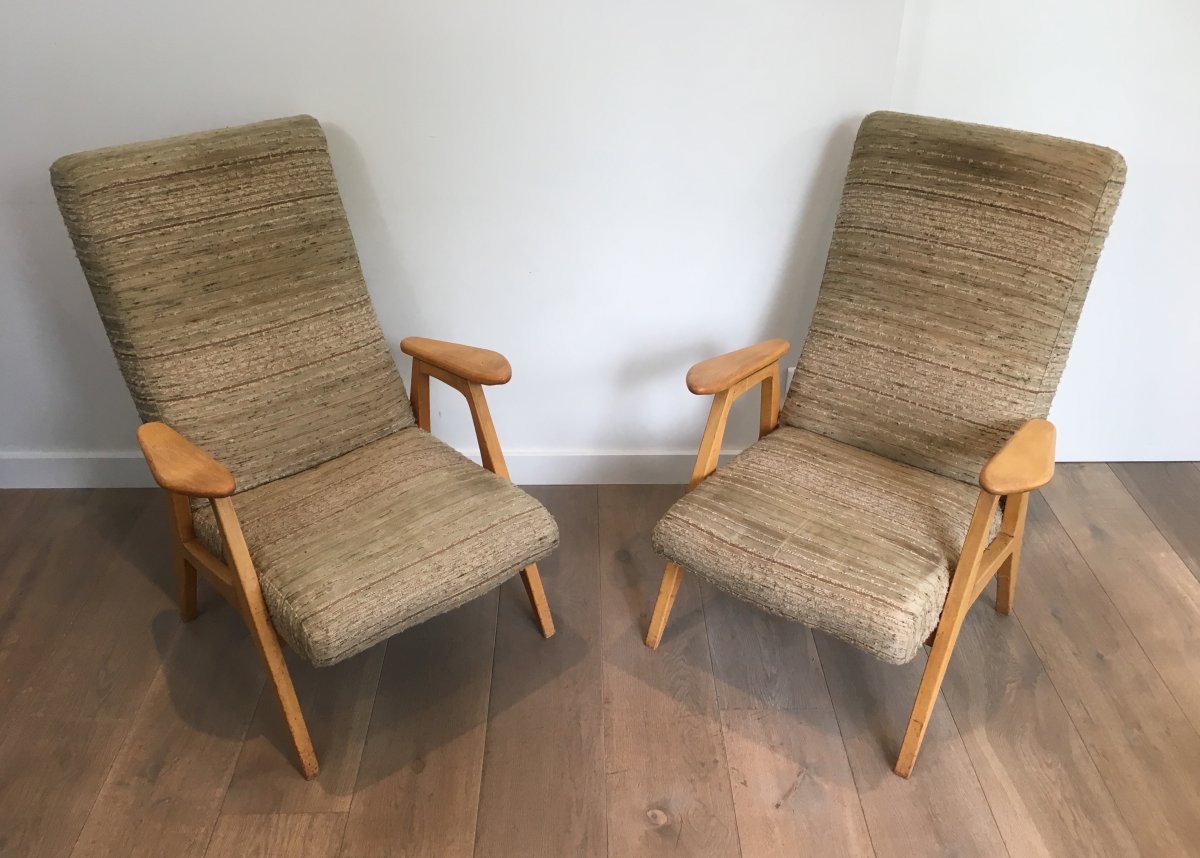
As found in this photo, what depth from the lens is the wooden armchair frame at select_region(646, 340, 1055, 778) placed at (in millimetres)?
1515

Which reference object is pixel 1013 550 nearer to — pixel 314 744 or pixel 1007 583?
pixel 1007 583

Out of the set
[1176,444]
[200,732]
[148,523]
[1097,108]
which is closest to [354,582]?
[200,732]

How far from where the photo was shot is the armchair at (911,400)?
159 cm

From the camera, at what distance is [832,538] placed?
165 centimetres

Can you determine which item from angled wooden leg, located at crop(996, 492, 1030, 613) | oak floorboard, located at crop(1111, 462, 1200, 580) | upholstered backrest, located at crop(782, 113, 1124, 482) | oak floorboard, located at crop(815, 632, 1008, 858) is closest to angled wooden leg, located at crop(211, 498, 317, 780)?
oak floorboard, located at crop(815, 632, 1008, 858)

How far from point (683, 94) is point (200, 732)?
167cm

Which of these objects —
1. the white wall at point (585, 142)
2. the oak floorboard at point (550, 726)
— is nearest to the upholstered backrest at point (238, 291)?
the white wall at point (585, 142)

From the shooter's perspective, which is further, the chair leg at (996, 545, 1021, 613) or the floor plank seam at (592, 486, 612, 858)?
the chair leg at (996, 545, 1021, 613)

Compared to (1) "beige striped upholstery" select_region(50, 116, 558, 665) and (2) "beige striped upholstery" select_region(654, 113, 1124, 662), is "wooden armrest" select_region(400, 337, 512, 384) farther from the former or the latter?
(2) "beige striped upholstery" select_region(654, 113, 1124, 662)

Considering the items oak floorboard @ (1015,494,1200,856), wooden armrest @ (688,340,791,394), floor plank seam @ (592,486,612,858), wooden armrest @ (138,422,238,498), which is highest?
wooden armrest @ (138,422,238,498)

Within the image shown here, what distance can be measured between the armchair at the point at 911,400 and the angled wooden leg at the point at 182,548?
94cm

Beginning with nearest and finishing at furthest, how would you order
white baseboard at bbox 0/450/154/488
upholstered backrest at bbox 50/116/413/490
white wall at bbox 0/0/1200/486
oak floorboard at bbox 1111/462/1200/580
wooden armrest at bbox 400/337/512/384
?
upholstered backrest at bbox 50/116/413/490 < wooden armrest at bbox 400/337/512/384 < white wall at bbox 0/0/1200/486 < oak floorboard at bbox 1111/462/1200/580 < white baseboard at bbox 0/450/154/488

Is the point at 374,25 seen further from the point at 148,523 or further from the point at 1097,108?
the point at 1097,108

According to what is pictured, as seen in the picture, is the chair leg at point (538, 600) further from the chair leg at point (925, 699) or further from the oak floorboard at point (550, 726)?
the chair leg at point (925, 699)
